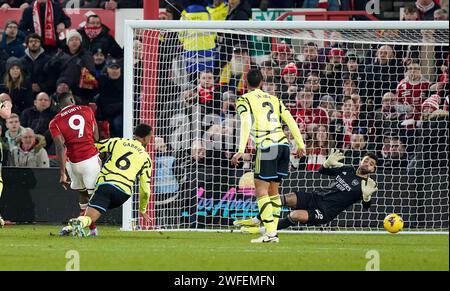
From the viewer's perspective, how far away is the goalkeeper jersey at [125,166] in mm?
14922

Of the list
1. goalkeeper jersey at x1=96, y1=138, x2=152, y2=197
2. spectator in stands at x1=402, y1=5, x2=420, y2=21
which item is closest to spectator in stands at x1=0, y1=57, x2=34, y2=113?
goalkeeper jersey at x1=96, y1=138, x2=152, y2=197

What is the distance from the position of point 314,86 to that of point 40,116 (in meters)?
4.70

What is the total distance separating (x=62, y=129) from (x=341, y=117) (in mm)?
4885

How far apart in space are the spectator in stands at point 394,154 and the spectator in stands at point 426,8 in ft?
9.38

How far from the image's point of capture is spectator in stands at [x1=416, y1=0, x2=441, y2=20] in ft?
66.1

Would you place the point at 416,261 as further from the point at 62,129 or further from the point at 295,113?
the point at 295,113

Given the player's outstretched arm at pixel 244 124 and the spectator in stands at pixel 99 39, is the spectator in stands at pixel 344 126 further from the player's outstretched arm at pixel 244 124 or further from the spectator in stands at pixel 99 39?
the spectator in stands at pixel 99 39

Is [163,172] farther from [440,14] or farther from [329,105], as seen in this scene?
[440,14]

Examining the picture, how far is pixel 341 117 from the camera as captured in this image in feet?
60.2

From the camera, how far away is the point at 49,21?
2089 centimetres

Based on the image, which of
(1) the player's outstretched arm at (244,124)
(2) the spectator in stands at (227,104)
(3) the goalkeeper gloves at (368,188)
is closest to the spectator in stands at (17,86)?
(2) the spectator in stands at (227,104)

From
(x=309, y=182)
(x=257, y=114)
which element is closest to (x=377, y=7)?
(x=309, y=182)

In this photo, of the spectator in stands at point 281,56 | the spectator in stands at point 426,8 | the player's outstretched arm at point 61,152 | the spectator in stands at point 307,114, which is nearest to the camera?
the player's outstretched arm at point 61,152

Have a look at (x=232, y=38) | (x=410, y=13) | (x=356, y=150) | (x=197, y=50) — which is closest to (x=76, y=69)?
(x=232, y=38)
